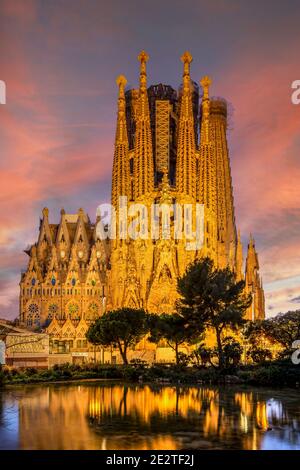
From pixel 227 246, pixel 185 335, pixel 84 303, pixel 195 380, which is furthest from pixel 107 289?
pixel 195 380

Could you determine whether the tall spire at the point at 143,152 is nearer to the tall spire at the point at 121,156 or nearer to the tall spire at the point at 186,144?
the tall spire at the point at 121,156

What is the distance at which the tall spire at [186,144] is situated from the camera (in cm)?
10331

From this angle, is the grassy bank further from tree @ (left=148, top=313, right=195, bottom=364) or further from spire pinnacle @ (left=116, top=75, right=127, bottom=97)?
spire pinnacle @ (left=116, top=75, right=127, bottom=97)

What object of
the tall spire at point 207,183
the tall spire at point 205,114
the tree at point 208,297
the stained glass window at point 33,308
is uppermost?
the tall spire at point 205,114

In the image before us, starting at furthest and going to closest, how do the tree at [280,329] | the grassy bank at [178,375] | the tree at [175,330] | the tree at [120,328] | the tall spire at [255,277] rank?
the tall spire at [255,277] < the tree at [120,328] < the tree at [280,329] < the tree at [175,330] < the grassy bank at [178,375]

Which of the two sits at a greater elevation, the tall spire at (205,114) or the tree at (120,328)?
the tall spire at (205,114)

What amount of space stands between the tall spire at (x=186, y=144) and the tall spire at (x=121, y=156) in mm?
9225

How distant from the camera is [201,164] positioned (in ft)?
349

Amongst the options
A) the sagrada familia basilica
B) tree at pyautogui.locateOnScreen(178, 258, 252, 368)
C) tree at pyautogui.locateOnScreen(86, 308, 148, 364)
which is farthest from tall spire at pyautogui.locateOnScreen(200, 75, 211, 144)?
tree at pyautogui.locateOnScreen(178, 258, 252, 368)

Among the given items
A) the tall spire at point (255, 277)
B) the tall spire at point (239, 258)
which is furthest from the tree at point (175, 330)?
the tall spire at point (255, 277)

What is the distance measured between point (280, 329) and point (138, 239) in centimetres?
4942

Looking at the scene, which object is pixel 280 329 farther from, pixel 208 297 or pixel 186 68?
pixel 186 68

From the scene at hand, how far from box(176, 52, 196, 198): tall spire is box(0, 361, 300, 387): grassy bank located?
58373 millimetres

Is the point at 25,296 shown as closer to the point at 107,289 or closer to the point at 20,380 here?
the point at 107,289
